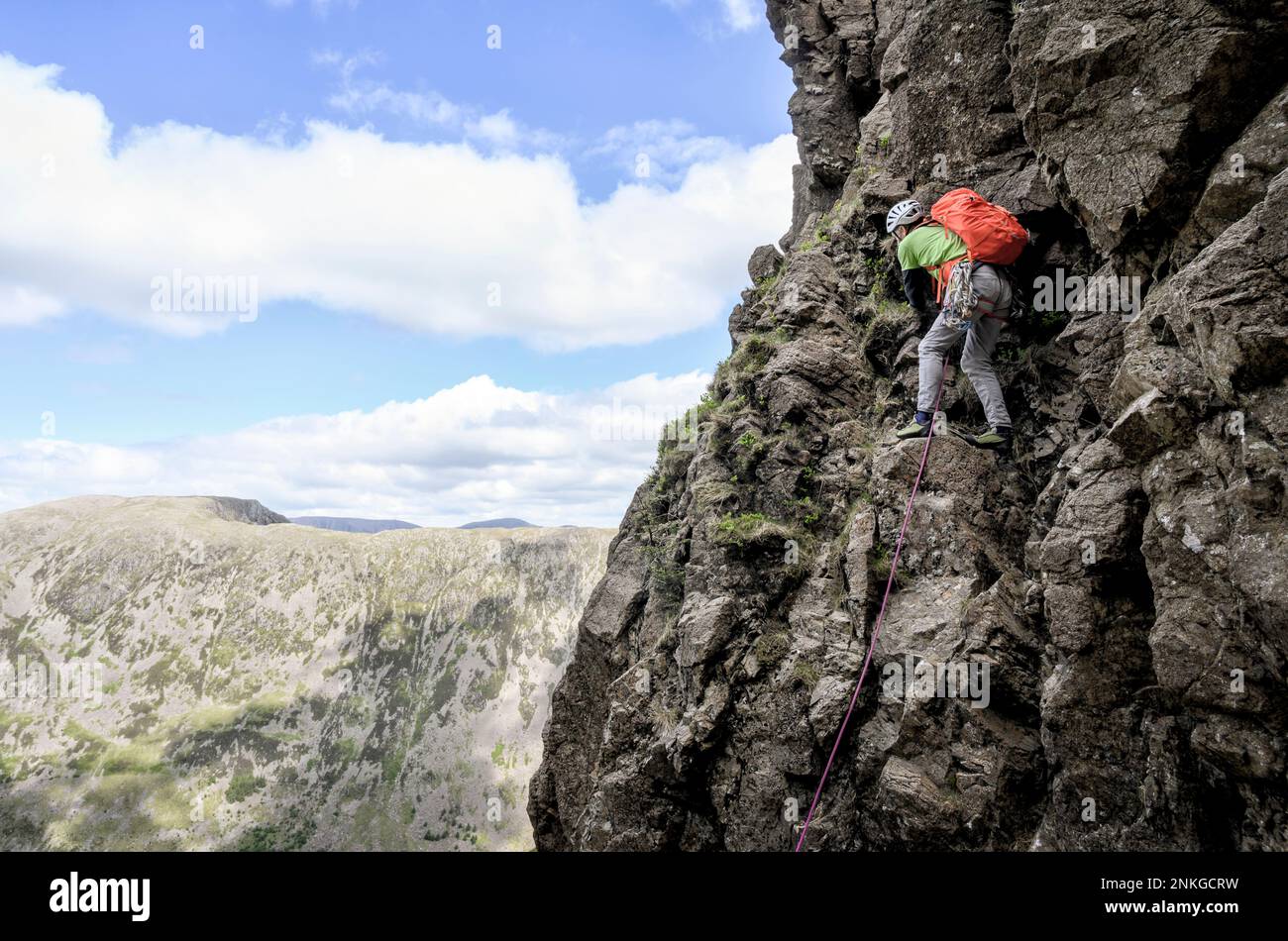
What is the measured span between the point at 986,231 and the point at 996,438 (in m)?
3.75

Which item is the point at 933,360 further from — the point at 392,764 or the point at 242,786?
the point at 242,786

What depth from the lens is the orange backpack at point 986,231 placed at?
1231 cm

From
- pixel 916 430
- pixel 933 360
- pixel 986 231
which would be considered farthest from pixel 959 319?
pixel 916 430

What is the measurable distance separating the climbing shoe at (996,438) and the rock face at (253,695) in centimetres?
14607

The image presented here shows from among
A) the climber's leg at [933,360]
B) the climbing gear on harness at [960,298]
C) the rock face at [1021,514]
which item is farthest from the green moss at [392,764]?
the climbing gear on harness at [960,298]

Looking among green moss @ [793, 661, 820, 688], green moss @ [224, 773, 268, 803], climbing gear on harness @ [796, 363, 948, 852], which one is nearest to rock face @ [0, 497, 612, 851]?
green moss @ [224, 773, 268, 803]

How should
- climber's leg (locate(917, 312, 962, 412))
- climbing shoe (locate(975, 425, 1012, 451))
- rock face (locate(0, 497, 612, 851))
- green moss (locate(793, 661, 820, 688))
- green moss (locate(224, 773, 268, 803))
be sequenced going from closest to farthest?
climbing shoe (locate(975, 425, 1012, 451)), green moss (locate(793, 661, 820, 688)), climber's leg (locate(917, 312, 962, 412)), rock face (locate(0, 497, 612, 851)), green moss (locate(224, 773, 268, 803))

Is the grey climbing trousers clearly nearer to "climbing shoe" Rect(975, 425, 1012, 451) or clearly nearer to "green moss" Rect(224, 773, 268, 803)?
"climbing shoe" Rect(975, 425, 1012, 451)

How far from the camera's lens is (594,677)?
1956 centimetres

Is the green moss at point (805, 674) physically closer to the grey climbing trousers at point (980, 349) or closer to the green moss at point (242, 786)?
the grey climbing trousers at point (980, 349)

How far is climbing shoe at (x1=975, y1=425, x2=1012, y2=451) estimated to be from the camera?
40.2 ft

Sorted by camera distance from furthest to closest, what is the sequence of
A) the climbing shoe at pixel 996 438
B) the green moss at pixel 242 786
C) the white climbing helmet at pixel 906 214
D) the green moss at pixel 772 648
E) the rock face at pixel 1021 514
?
the green moss at pixel 242 786 → the white climbing helmet at pixel 906 214 → the green moss at pixel 772 648 → the climbing shoe at pixel 996 438 → the rock face at pixel 1021 514

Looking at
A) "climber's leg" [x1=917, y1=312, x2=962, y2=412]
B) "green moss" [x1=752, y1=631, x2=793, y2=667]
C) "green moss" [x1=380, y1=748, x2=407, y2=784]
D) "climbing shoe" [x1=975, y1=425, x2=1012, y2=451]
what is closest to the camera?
"climbing shoe" [x1=975, y1=425, x2=1012, y2=451]
